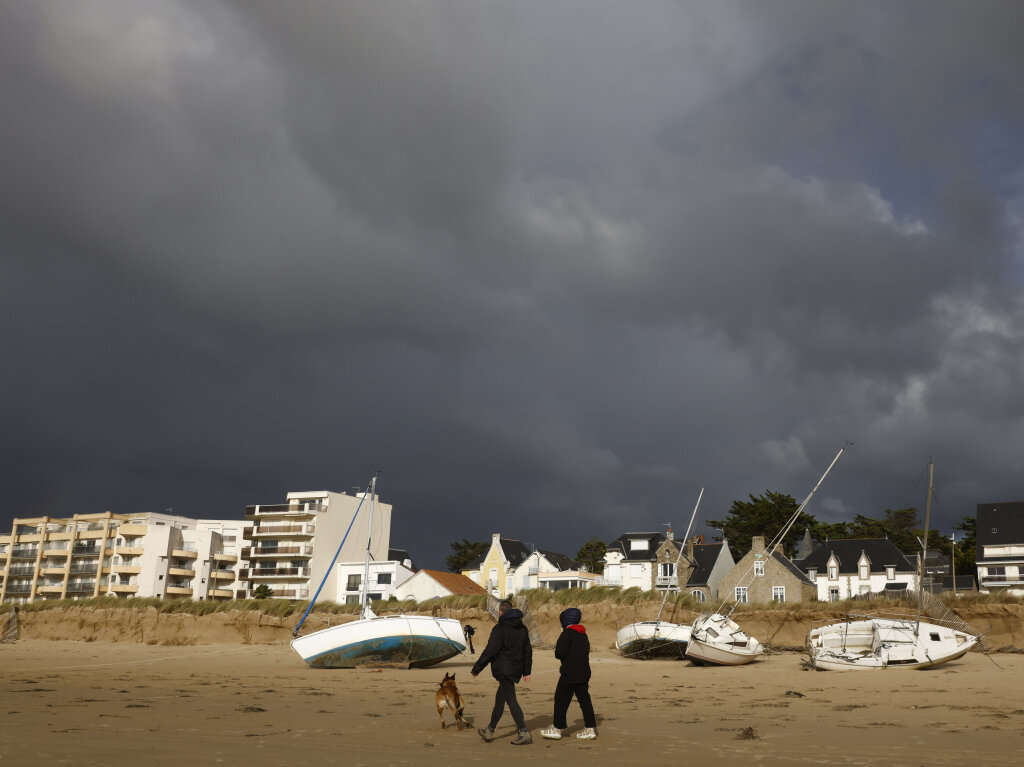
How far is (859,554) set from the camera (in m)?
77.6

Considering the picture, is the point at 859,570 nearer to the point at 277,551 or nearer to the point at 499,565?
the point at 499,565

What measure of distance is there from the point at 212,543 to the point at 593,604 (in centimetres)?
7410

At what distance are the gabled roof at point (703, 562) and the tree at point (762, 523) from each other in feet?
57.7

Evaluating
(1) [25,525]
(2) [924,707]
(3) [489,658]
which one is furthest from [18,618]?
(1) [25,525]

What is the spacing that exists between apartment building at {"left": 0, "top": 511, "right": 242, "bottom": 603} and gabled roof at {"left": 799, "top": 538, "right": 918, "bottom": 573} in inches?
2594

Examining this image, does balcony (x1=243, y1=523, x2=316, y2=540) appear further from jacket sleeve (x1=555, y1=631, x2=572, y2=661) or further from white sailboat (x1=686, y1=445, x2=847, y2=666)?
jacket sleeve (x1=555, y1=631, x2=572, y2=661)

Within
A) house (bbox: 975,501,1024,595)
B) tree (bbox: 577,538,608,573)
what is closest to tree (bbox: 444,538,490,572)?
tree (bbox: 577,538,608,573)

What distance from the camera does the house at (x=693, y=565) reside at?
7806cm

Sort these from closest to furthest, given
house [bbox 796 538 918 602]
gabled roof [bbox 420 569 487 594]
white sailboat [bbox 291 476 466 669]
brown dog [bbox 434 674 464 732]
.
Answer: brown dog [bbox 434 674 464 732]
white sailboat [bbox 291 476 466 669]
gabled roof [bbox 420 569 487 594]
house [bbox 796 538 918 602]

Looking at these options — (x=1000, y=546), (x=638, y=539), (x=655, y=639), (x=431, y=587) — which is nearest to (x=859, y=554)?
(x=1000, y=546)

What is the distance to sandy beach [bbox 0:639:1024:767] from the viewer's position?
919 centimetres

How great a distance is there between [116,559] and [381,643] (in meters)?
84.1

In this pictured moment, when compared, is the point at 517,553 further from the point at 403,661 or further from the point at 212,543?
the point at 403,661

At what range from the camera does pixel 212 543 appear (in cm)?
9719
